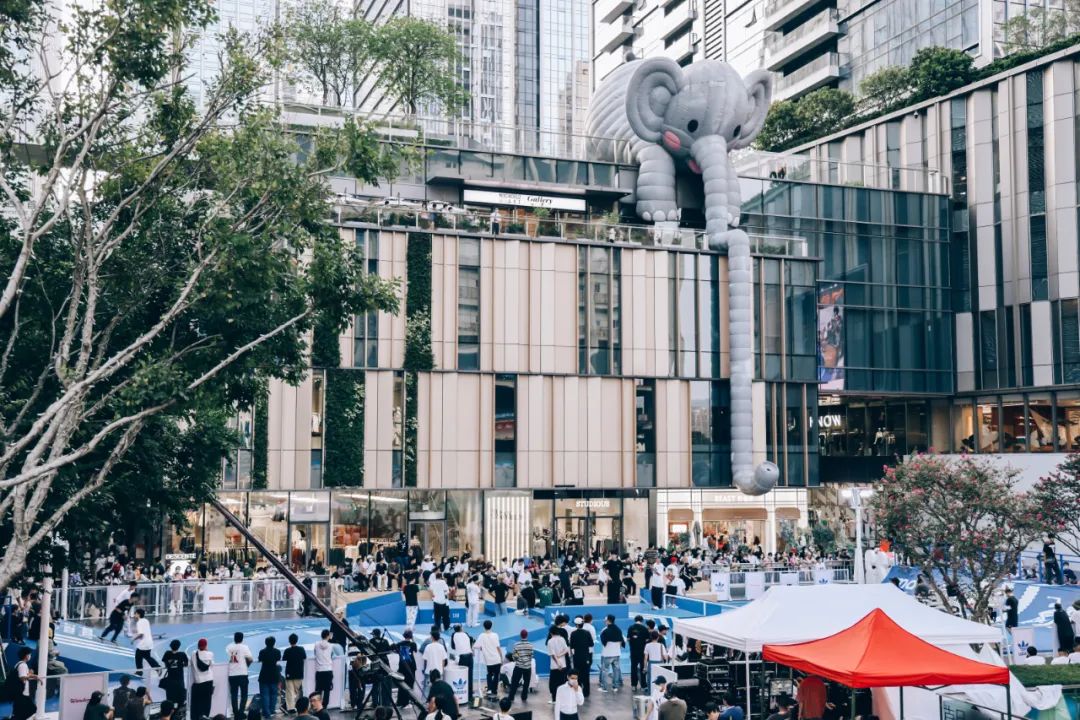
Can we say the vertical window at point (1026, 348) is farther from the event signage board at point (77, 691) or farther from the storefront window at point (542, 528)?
the event signage board at point (77, 691)

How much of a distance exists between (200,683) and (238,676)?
0.72 metres

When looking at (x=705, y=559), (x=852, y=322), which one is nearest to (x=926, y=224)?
(x=852, y=322)

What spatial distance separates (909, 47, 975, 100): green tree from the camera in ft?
177

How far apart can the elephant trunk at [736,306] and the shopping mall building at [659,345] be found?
0.82m

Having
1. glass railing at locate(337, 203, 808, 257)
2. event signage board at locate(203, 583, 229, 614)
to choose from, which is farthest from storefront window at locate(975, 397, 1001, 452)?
event signage board at locate(203, 583, 229, 614)

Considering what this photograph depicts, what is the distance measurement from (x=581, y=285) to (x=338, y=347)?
403 inches

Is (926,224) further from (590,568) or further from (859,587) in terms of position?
(859,587)

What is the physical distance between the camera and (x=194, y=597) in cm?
2944

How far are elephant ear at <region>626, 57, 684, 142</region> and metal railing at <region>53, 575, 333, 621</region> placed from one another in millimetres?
25839

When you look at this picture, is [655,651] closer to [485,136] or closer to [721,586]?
[721,586]

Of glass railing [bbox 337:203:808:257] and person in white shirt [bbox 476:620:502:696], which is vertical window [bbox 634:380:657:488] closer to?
glass railing [bbox 337:203:808:257]

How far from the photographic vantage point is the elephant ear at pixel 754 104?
48.7 meters

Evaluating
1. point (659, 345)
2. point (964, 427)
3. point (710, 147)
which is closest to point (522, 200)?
point (710, 147)

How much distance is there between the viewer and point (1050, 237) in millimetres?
48438
